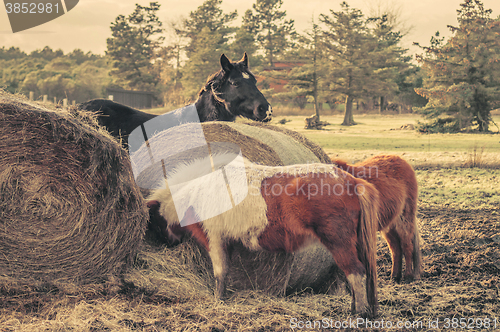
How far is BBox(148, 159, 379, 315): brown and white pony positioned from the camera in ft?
8.36

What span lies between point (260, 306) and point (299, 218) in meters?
0.75

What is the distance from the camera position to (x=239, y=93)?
15.1ft

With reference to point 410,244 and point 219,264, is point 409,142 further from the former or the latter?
point 219,264

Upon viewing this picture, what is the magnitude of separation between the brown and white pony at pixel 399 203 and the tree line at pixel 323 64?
10924mm

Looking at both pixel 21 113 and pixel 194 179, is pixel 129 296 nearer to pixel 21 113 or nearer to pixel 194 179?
pixel 194 179

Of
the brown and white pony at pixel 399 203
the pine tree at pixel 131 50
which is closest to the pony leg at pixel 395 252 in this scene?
the brown and white pony at pixel 399 203

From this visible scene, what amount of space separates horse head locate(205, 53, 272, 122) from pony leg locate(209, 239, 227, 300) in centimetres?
207

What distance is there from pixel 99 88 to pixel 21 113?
105ft

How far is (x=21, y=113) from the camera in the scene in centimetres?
293

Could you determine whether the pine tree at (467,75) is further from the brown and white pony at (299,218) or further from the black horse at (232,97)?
the brown and white pony at (299,218)

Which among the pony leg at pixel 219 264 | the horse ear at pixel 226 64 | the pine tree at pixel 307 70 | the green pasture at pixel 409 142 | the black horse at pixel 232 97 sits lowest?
the pony leg at pixel 219 264

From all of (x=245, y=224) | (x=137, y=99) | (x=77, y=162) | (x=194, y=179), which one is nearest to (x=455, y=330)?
(x=245, y=224)

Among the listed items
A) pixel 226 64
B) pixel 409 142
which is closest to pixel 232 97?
pixel 226 64

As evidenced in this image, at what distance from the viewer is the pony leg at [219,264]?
2908 millimetres
